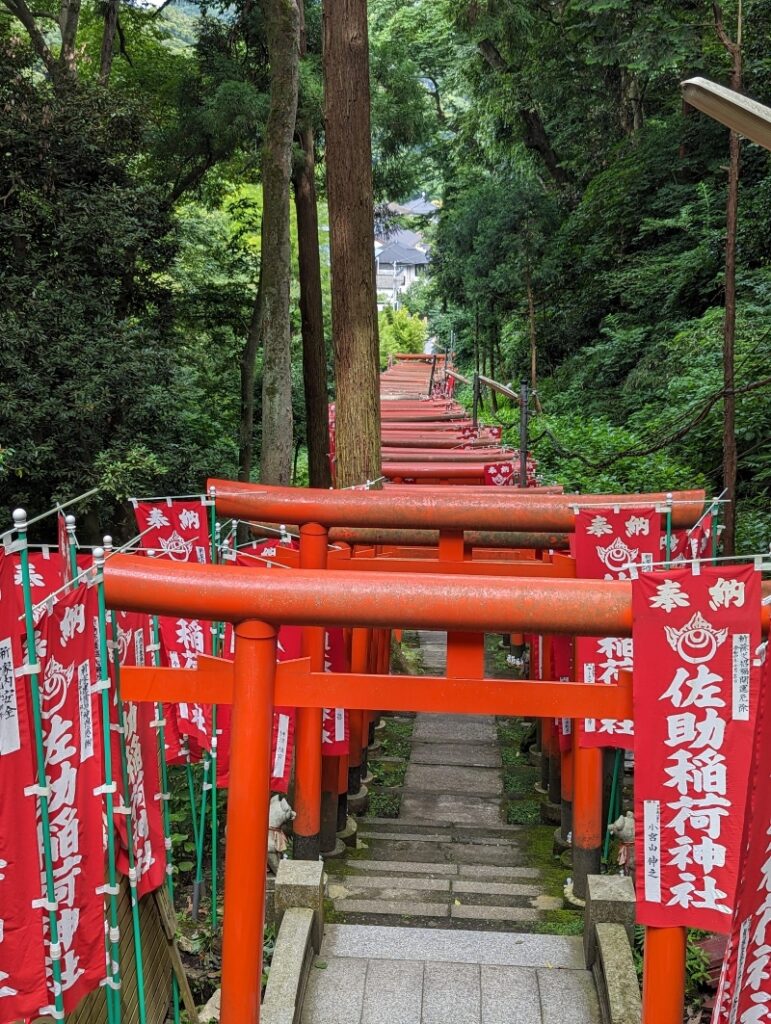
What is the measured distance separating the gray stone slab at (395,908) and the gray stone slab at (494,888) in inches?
12.4

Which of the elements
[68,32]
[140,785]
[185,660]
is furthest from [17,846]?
[68,32]

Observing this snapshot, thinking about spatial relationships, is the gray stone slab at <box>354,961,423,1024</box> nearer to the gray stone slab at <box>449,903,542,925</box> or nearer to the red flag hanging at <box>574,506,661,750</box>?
the gray stone slab at <box>449,903,542,925</box>

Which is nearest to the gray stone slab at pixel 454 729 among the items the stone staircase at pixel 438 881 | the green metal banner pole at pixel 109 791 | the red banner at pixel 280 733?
the stone staircase at pixel 438 881

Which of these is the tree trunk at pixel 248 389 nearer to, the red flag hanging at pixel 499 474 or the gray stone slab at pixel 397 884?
the red flag hanging at pixel 499 474

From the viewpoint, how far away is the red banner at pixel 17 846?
3.15 meters

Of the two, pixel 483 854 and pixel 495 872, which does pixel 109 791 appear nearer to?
Answer: pixel 495 872

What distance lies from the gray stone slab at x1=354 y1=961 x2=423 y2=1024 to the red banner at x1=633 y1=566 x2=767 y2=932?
1.79m

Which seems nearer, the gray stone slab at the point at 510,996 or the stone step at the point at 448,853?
the gray stone slab at the point at 510,996

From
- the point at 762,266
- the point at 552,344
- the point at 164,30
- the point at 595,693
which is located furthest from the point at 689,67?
the point at 595,693

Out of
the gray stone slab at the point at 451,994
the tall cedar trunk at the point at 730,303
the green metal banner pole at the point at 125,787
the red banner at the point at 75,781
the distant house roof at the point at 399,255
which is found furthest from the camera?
the distant house roof at the point at 399,255

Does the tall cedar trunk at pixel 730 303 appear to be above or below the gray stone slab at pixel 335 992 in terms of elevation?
above

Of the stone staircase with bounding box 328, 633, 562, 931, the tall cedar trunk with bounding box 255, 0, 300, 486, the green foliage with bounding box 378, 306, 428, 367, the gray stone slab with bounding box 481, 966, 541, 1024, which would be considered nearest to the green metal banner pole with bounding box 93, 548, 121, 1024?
the stone staircase with bounding box 328, 633, 562, 931

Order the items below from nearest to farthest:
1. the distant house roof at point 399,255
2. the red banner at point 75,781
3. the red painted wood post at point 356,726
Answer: the red banner at point 75,781 → the red painted wood post at point 356,726 → the distant house roof at point 399,255

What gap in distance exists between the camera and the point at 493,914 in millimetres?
6055
